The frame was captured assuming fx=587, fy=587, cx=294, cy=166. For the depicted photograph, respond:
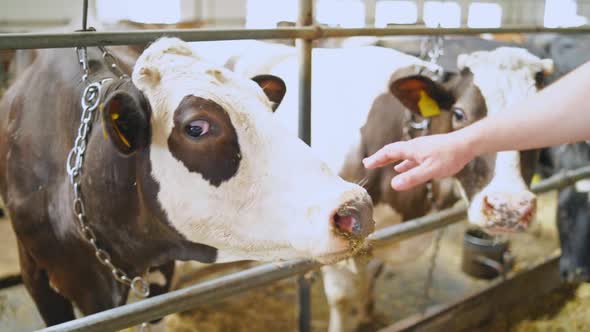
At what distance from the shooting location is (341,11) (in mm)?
12562

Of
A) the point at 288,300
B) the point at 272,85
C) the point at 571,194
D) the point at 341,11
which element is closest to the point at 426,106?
the point at 272,85

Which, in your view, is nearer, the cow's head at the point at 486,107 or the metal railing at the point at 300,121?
the metal railing at the point at 300,121

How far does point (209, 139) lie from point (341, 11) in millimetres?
11871

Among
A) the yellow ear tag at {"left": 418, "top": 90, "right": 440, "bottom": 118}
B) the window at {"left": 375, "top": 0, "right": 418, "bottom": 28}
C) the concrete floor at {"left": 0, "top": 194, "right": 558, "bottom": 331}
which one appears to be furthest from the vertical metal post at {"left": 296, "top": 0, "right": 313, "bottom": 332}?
the window at {"left": 375, "top": 0, "right": 418, "bottom": 28}

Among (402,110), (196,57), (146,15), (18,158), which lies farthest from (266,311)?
(146,15)

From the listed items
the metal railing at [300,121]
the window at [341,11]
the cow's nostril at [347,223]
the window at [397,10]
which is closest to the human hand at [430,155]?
the cow's nostril at [347,223]

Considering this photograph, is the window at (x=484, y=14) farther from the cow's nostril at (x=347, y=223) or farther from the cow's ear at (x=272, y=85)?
the cow's nostril at (x=347, y=223)

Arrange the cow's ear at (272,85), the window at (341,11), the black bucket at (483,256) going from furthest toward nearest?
the window at (341,11)
the black bucket at (483,256)
the cow's ear at (272,85)

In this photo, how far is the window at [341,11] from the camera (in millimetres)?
12273

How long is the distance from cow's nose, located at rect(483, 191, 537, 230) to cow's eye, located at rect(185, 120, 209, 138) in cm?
121

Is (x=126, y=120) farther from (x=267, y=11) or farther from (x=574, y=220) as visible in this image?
(x=267, y=11)

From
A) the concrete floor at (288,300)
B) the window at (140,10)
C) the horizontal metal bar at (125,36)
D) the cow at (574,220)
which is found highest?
the window at (140,10)

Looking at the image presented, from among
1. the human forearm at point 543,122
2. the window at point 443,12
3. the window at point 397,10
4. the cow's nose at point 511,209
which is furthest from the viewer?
the window at point 397,10

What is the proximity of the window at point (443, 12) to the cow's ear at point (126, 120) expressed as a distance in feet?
41.0
